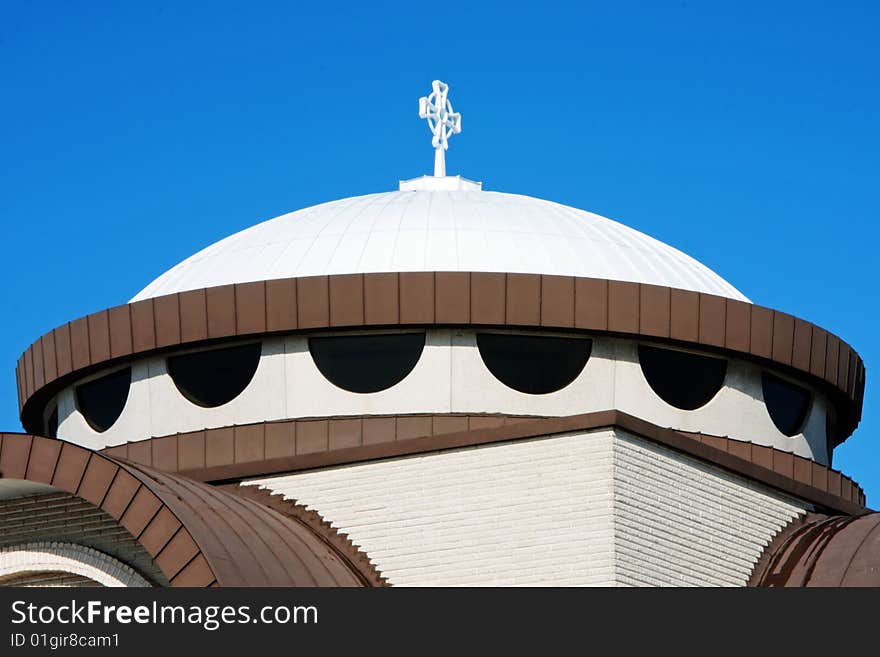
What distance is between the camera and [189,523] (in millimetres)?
20188

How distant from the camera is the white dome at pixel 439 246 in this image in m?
26.0

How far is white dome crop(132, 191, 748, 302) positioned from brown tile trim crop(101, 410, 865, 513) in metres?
2.21

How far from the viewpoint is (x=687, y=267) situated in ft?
91.4

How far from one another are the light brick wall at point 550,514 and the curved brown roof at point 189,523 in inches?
25.8

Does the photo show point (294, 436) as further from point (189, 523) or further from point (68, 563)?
point (189, 523)

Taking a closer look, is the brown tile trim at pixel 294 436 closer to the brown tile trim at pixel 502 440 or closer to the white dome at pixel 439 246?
the brown tile trim at pixel 502 440

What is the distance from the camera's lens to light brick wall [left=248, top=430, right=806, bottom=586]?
71.6ft

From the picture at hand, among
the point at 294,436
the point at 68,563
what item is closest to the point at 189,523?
the point at 68,563

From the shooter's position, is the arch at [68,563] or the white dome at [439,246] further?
the white dome at [439,246]

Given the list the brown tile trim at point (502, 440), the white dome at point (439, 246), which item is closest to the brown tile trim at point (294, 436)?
the brown tile trim at point (502, 440)
